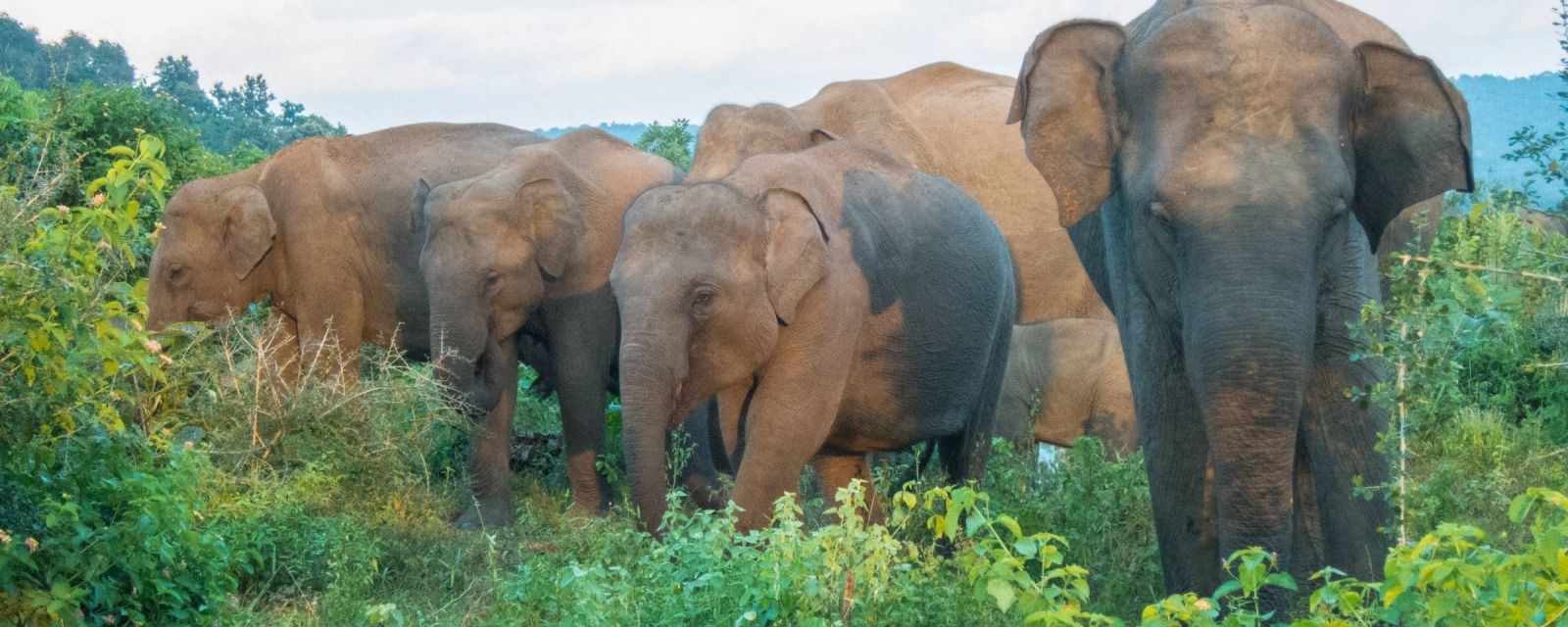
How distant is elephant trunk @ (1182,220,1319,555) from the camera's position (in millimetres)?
5965

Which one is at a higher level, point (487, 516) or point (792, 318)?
point (792, 318)

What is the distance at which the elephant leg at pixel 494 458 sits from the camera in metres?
10.2

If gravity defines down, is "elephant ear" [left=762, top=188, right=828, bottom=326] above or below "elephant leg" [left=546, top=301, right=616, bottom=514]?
above

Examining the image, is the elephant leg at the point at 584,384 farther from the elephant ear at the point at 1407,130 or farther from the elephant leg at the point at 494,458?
the elephant ear at the point at 1407,130

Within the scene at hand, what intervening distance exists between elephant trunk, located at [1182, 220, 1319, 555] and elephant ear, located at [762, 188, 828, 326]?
2111mm

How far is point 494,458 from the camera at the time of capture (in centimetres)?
1038

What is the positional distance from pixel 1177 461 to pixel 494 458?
436cm

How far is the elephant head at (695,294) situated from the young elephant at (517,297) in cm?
213

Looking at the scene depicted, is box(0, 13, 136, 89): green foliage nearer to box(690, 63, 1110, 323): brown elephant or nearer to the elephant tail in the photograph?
box(690, 63, 1110, 323): brown elephant

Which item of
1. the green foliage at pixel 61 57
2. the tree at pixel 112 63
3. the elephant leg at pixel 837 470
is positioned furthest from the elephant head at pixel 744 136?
the tree at pixel 112 63

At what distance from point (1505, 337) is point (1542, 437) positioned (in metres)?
0.80

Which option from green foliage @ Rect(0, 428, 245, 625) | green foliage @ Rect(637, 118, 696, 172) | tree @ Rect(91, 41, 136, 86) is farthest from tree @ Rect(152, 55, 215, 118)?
green foliage @ Rect(0, 428, 245, 625)

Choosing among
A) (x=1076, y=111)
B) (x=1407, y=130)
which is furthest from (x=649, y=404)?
(x=1407, y=130)

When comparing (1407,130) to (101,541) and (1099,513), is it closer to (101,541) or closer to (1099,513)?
(1099,513)
